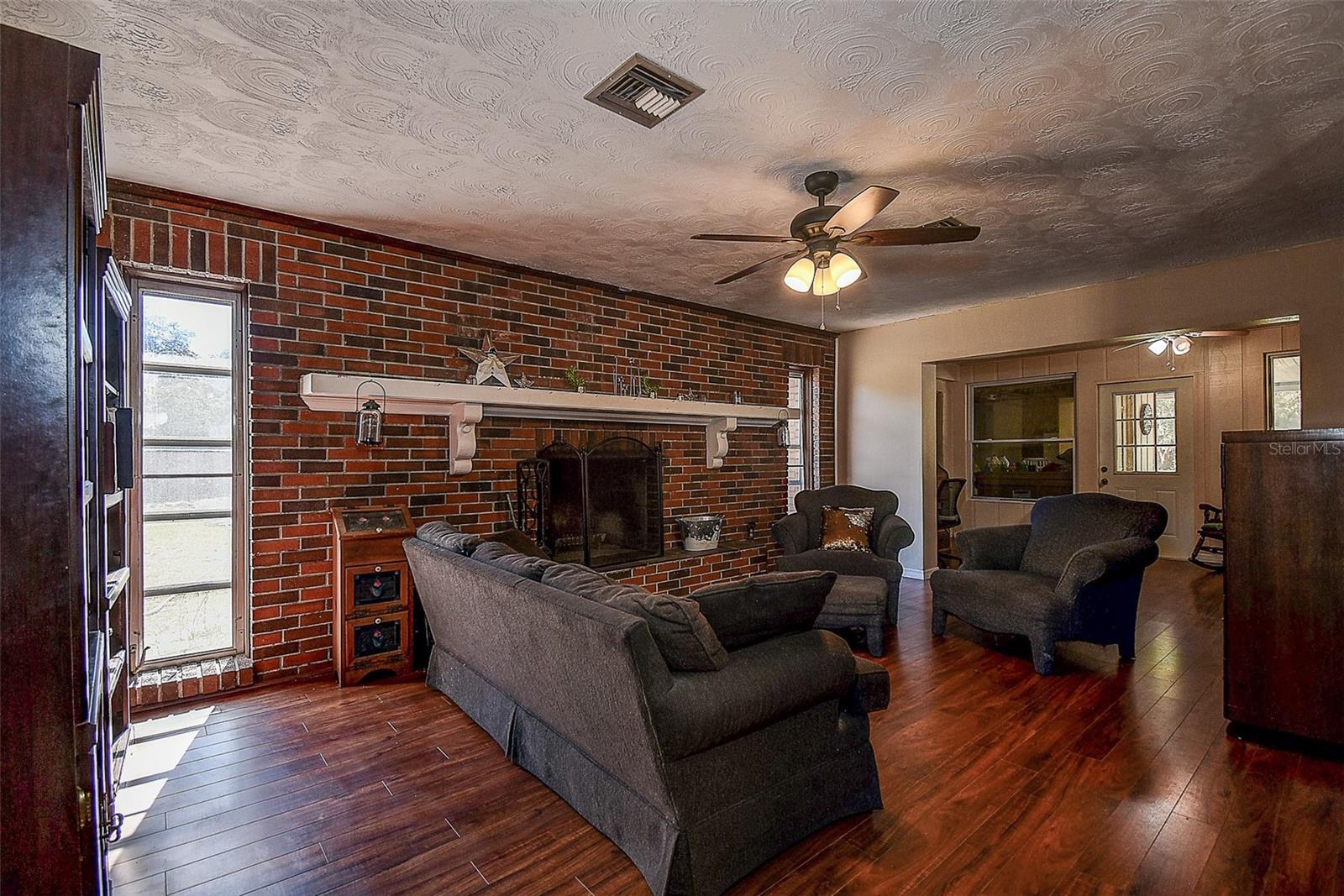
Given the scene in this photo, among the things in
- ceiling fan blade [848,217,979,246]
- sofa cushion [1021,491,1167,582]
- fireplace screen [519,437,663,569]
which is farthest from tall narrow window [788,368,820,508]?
ceiling fan blade [848,217,979,246]

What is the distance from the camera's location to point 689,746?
162 cm

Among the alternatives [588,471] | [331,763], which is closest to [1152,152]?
[588,471]

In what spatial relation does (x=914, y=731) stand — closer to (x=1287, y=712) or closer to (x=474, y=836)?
(x=1287, y=712)

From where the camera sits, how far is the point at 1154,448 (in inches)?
262

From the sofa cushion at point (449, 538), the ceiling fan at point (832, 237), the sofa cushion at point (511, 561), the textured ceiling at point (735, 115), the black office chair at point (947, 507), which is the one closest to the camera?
the textured ceiling at point (735, 115)

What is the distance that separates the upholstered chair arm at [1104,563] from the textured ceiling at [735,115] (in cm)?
173

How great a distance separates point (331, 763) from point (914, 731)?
7.73 ft

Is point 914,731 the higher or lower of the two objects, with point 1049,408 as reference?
lower

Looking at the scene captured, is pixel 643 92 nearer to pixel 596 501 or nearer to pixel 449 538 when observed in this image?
pixel 449 538

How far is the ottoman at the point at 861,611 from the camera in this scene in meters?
3.61

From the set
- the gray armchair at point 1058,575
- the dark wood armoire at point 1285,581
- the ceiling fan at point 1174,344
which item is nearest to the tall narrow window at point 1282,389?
the ceiling fan at point 1174,344

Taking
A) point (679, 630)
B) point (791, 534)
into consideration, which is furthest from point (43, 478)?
point (791, 534)

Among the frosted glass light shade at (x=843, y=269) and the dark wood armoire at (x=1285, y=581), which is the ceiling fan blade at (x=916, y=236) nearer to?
the frosted glass light shade at (x=843, y=269)

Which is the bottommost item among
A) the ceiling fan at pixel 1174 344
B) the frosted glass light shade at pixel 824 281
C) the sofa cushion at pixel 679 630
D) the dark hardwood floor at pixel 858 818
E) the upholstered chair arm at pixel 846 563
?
the dark hardwood floor at pixel 858 818
